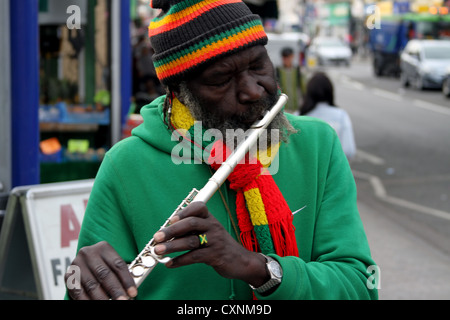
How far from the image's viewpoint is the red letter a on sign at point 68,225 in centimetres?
386

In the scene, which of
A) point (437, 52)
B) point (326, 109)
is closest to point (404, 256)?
point (326, 109)

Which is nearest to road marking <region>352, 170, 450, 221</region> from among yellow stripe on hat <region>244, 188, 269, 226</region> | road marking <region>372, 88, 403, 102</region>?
yellow stripe on hat <region>244, 188, 269, 226</region>

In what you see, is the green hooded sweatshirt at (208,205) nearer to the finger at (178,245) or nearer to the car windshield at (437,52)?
the finger at (178,245)

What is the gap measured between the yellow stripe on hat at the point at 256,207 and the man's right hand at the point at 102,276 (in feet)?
1.08

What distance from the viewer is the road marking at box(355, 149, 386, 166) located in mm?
10820

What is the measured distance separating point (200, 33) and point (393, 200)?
7004mm

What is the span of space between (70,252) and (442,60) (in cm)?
2037

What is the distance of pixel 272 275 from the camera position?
149 cm

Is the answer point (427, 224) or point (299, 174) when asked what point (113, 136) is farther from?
point (299, 174)

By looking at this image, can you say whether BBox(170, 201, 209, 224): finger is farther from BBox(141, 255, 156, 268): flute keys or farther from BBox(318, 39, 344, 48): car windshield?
BBox(318, 39, 344, 48): car windshield

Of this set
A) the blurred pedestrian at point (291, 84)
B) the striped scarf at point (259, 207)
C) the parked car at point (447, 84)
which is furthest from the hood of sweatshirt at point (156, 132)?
the parked car at point (447, 84)

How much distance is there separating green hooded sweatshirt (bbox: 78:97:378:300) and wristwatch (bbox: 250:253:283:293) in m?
0.11
